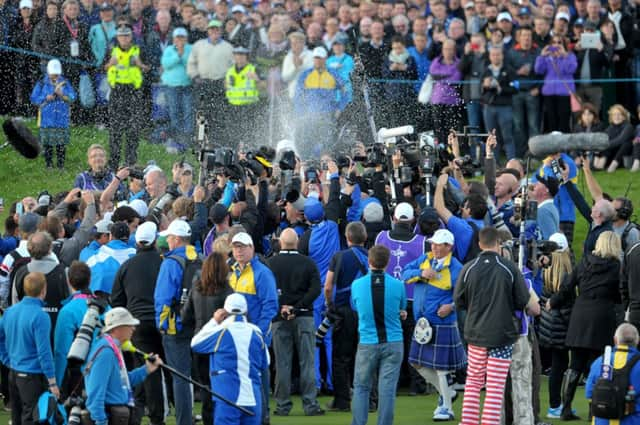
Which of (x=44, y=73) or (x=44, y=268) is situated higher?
(x=44, y=73)

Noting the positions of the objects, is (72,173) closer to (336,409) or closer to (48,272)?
(336,409)

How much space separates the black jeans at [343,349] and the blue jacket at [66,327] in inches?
122

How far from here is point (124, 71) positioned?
2378 centimetres

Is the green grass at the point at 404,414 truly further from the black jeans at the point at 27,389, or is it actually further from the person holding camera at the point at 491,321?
the black jeans at the point at 27,389

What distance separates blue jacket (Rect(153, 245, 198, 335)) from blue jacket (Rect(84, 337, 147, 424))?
196cm

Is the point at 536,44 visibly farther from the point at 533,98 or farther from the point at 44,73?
the point at 44,73

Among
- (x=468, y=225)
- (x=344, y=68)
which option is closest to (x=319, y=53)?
(x=344, y=68)

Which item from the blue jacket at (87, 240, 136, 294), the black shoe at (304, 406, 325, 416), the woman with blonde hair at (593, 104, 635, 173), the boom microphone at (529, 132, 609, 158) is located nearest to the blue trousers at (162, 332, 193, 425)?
the blue jacket at (87, 240, 136, 294)

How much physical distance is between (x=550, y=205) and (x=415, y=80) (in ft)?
23.0

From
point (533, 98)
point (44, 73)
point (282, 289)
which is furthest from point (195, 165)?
point (282, 289)

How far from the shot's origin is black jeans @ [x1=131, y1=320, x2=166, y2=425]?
13.5 m

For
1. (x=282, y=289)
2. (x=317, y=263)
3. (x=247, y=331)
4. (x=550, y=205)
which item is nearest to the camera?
(x=247, y=331)

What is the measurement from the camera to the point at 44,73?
23750mm

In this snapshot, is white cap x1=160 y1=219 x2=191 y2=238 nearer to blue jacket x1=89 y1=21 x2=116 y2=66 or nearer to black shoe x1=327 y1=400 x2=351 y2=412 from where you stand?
black shoe x1=327 y1=400 x2=351 y2=412
